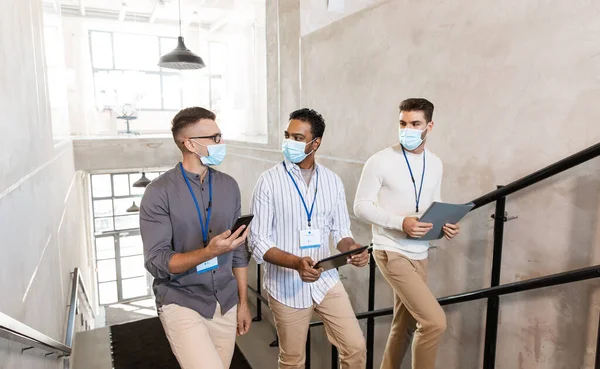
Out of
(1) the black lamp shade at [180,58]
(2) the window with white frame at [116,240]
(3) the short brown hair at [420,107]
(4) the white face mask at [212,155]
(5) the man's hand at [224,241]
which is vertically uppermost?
(1) the black lamp shade at [180,58]

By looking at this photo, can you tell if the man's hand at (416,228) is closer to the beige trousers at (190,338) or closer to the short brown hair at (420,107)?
the short brown hair at (420,107)

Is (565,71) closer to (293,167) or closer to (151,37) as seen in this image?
(293,167)

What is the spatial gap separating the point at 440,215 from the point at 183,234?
1259 mm

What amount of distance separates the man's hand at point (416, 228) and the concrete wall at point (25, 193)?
5.77 ft

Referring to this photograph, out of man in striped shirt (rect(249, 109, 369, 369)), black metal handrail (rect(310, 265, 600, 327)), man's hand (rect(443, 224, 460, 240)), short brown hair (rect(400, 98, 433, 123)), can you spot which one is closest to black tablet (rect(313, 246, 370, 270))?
man in striped shirt (rect(249, 109, 369, 369))

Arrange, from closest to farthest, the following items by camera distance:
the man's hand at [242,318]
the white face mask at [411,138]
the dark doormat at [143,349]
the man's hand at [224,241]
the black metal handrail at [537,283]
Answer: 1. the black metal handrail at [537,283]
2. the man's hand at [224,241]
3. the man's hand at [242,318]
4. the white face mask at [411,138]
5. the dark doormat at [143,349]

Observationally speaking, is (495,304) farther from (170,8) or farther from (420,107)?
(170,8)

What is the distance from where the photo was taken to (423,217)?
200cm

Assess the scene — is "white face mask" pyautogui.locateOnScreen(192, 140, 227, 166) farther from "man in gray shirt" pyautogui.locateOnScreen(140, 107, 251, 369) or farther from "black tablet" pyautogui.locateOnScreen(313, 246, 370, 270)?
"black tablet" pyautogui.locateOnScreen(313, 246, 370, 270)

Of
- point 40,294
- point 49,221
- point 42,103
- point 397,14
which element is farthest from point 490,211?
point 42,103

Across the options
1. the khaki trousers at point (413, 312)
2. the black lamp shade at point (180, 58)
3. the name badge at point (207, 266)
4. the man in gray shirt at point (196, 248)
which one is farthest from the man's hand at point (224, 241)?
the black lamp shade at point (180, 58)

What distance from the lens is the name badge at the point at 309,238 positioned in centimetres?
211

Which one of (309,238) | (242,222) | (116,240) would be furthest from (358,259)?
(116,240)

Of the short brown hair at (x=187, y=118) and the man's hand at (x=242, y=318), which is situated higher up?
the short brown hair at (x=187, y=118)
